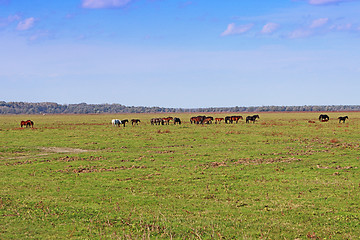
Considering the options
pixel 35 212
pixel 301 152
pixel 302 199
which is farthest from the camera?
pixel 301 152

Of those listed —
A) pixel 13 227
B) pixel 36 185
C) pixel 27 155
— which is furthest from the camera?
pixel 27 155

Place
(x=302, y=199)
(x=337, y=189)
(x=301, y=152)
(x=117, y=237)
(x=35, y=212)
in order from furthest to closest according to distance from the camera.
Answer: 1. (x=301, y=152)
2. (x=337, y=189)
3. (x=302, y=199)
4. (x=35, y=212)
5. (x=117, y=237)

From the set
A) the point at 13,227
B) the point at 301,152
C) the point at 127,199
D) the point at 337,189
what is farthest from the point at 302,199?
the point at 301,152

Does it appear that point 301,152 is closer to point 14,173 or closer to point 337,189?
point 337,189

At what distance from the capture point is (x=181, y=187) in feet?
51.6

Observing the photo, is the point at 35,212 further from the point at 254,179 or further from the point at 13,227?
the point at 254,179

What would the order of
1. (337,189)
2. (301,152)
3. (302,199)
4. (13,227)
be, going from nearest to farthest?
1. (13,227)
2. (302,199)
3. (337,189)
4. (301,152)

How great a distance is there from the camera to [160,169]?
66.3ft

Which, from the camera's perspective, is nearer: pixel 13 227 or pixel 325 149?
pixel 13 227

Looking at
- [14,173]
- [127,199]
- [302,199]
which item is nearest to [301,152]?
[302,199]

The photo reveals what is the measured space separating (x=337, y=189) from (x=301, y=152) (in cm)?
1153

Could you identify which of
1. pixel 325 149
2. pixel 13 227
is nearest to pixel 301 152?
pixel 325 149

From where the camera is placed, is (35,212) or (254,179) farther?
(254,179)

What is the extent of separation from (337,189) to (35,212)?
11.3 m
